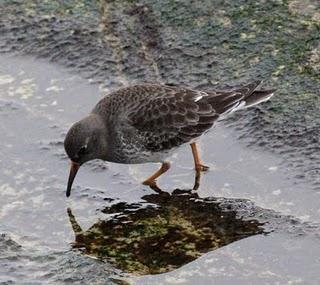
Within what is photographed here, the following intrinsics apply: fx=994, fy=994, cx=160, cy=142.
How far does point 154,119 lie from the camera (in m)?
9.34

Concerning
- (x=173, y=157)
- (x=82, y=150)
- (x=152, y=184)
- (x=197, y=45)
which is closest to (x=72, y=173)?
(x=82, y=150)

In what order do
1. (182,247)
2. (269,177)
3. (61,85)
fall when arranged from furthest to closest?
1. (61,85)
2. (269,177)
3. (182,247)

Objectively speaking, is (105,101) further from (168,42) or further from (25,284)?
(25,284)

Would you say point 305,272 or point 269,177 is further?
point 269,177

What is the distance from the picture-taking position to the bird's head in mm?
9023

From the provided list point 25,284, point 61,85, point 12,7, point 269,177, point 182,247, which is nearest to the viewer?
point 25,284

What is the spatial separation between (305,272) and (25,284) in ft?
7.06

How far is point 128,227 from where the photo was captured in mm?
8500

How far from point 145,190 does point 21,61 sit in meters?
2.70

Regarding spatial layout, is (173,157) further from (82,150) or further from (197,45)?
(197,45)

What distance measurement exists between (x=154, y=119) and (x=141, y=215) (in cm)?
109

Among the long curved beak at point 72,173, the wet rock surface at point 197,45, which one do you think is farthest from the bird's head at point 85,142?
the wet rock surface at point 197,45

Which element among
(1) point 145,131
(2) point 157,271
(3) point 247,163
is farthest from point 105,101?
(2) point 157,271

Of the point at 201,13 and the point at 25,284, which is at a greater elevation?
the point at 201,13
